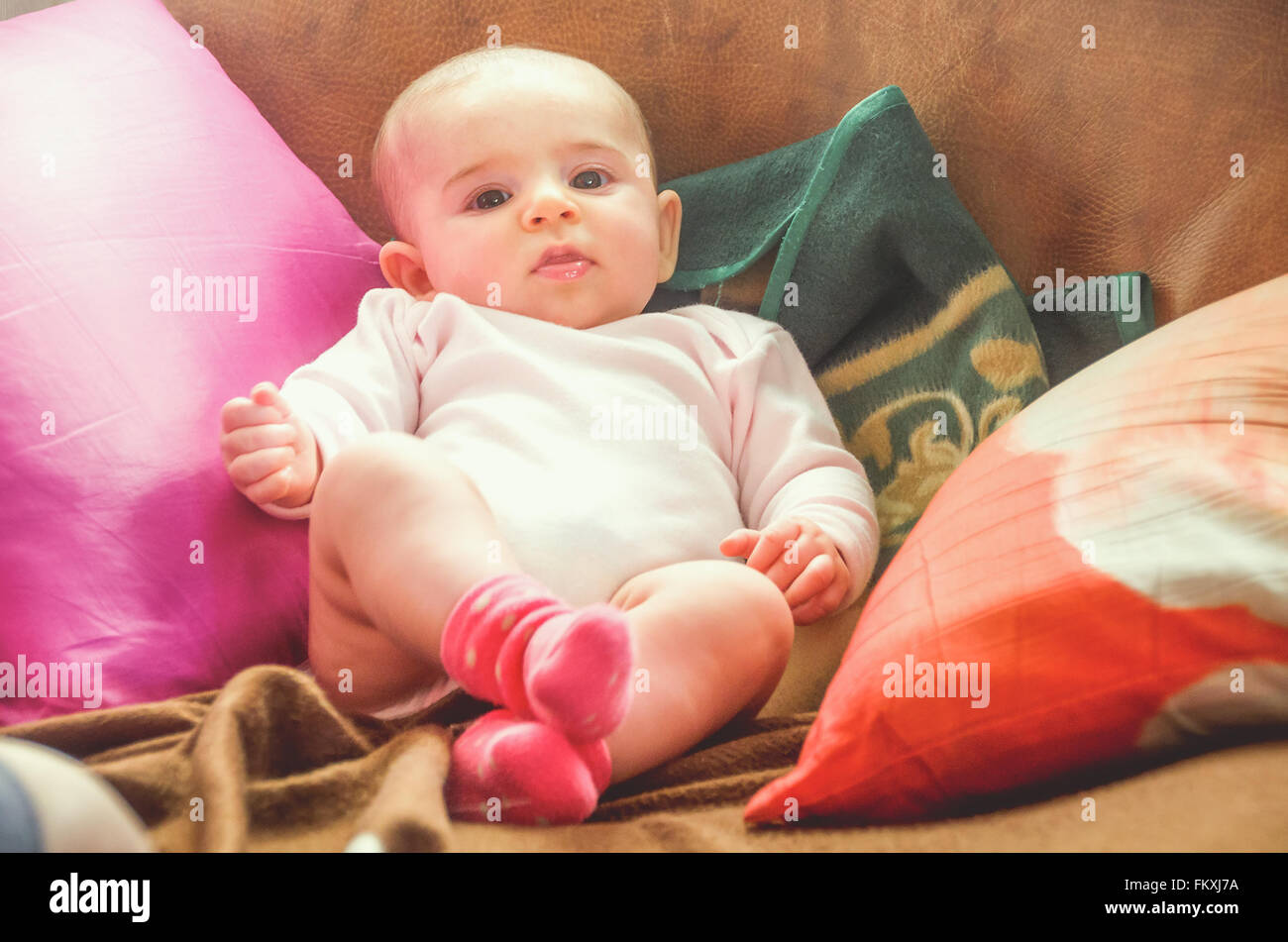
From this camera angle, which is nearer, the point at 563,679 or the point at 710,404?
the point at 563,679

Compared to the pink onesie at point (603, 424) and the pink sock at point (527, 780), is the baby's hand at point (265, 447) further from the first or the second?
the pink sock at point (527, 780)

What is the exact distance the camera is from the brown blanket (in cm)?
60

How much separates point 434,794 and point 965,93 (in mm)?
831

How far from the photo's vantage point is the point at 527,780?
0.65 meters

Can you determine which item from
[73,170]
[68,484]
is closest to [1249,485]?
[68,484]

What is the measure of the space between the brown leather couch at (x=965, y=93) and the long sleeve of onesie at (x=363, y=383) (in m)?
0.24

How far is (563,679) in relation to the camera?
0.62m

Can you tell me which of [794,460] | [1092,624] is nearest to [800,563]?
[794,460]

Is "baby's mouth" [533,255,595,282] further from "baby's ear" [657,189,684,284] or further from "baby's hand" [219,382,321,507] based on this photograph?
"baby's hand" [219,382,321,507]

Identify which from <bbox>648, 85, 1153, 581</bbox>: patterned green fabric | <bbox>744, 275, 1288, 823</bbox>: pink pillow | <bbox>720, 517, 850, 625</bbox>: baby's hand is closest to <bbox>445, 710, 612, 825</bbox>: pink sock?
<bbox>744, 275, 1288, 823</bbox>: pink pillow

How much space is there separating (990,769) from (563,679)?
25 centimetres

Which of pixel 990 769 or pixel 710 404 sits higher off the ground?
pixel 710 404

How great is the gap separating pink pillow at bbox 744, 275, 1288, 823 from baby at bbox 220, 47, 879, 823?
0.34 feet
